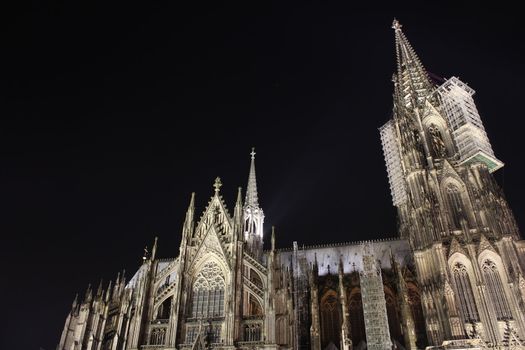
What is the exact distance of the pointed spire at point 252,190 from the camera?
183 feet

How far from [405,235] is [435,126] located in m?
12.7

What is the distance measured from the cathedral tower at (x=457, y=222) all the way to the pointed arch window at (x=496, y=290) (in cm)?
7

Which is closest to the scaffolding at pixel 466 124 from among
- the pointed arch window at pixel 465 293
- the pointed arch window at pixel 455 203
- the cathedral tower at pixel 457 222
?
the cathedral tower at pixel 457 222

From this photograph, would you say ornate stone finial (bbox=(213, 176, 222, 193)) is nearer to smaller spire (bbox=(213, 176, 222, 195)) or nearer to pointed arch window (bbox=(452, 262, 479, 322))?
smaller spire (bbox=(213, 176, 222, 195))

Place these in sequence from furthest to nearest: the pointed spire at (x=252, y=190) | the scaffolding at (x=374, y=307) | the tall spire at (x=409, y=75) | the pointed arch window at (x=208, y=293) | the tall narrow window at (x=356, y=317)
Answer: the pointed spire at (x=252, y=190), the tall spire at (x=409, y=75), the tall narrow window at (x=356, y=317), the scaffolding at (x=374, y=307), the pointed arch window at (x=208, y=293)

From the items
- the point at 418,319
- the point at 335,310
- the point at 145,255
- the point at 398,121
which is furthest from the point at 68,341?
the point at 398,121

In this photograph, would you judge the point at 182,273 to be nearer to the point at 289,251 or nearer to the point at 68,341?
the point at 68,341

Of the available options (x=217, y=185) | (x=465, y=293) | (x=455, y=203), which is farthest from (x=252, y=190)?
(x=465, y=293)

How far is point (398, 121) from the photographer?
4791 centimetres

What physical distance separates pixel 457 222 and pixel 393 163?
18.9 m

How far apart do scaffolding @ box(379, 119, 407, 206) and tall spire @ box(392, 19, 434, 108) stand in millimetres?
5245

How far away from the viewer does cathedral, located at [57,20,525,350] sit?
105 ft

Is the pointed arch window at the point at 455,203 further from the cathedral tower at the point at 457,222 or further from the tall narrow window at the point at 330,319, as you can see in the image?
the tall narrow window at the point at 330,319

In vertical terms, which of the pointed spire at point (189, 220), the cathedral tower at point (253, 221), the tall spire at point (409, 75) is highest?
the tall spire at point (409, 75)
